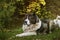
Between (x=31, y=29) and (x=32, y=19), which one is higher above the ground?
(x=32, y=19)

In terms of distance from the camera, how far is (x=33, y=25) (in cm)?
811

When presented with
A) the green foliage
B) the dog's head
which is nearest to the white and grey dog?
the dog's head

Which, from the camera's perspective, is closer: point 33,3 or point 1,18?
point 1,18

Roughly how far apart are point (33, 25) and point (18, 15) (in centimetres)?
348

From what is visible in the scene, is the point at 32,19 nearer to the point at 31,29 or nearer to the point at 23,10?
the point at 31,29

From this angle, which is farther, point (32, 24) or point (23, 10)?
point (23, 10)

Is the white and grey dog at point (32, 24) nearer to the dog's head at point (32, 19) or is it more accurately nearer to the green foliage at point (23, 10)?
the dog's head at point (32, 19)

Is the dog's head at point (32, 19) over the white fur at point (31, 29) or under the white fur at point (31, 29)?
over

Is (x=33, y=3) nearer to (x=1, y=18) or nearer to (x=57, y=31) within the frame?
(x=1, y=18)

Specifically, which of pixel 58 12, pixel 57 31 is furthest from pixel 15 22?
pixel 57 31

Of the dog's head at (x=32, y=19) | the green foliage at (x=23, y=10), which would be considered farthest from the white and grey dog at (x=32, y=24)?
the green foliage at (x=23, y=10)

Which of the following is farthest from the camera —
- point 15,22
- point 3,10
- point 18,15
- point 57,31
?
point 18,15

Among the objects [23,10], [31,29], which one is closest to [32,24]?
[31,29]

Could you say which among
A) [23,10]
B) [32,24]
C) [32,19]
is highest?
[32,19]
